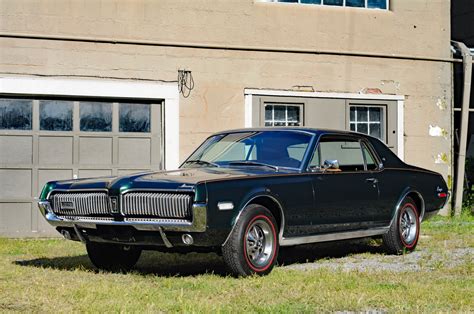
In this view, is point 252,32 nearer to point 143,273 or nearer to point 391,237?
point 391,237

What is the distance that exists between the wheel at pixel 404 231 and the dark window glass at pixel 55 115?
5632 mm

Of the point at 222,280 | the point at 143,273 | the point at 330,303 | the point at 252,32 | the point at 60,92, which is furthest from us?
the point at 252,32

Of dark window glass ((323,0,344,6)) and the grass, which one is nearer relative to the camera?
the grass

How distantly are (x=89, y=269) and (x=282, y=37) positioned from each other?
6.75 meters

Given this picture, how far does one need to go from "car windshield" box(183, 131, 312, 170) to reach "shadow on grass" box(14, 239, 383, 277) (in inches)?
42.0

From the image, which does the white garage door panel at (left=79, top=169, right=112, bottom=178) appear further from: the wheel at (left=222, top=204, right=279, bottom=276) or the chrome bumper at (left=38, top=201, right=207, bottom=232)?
the wheel at (left=222, top=204, right=279, bottom=276)

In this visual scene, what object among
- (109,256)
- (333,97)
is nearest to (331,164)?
(109,256)

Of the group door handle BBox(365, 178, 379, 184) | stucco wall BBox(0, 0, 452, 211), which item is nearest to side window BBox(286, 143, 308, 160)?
door handle BBox(365, 178, 379, 184)

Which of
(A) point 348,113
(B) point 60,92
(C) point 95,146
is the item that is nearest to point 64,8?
(B) point 60,92

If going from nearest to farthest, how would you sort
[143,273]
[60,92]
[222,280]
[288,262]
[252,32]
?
[222,280] → [143,273] → [288,262] → [60,92] → [252,32]

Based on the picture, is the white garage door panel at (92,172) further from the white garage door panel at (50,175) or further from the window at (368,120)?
the window at (368,120)

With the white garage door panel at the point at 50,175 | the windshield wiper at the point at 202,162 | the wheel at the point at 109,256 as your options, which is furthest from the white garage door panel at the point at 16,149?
the wheel at the point at 109,256

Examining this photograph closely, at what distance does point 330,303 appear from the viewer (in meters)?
5.98

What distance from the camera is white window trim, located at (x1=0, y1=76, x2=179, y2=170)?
40.6 ft
